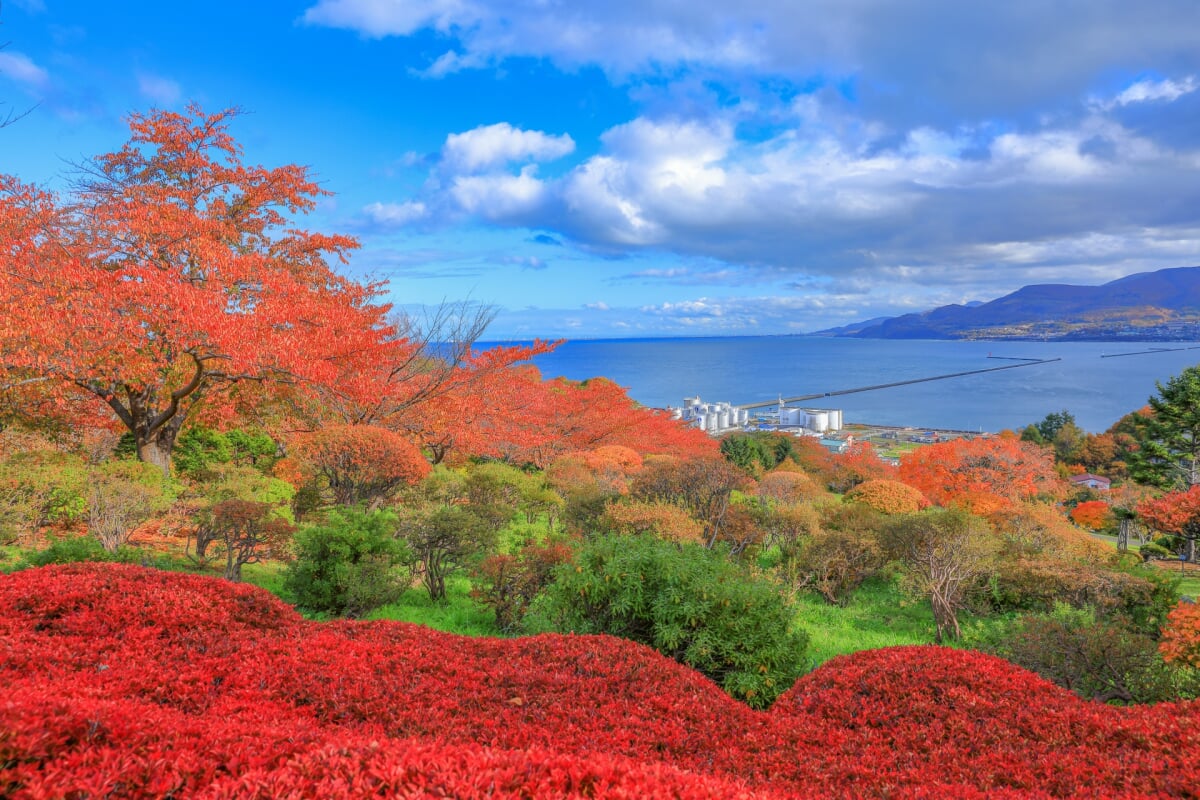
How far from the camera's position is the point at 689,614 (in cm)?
454

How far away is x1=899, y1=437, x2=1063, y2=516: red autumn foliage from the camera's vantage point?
19719 mm

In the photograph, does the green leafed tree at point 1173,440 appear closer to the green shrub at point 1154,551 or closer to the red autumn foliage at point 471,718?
the green shrub at point 1154,551

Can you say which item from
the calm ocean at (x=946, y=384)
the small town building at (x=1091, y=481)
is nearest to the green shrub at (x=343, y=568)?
the small town building at (x=1091, y=481)

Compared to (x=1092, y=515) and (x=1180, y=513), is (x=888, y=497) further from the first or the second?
(x=1092, y=515)

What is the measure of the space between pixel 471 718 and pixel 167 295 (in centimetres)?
791

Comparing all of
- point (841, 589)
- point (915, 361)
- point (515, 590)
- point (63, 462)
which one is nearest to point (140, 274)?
point (63, 462)

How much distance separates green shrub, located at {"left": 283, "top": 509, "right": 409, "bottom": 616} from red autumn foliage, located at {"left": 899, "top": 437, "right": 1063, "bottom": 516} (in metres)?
17.9

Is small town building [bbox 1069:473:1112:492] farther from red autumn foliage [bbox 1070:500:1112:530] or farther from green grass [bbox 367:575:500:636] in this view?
green grass [bbox 367:575:500:636]

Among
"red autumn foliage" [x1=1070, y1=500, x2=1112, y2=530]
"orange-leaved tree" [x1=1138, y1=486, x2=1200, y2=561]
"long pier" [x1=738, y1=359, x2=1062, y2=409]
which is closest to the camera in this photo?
"orange-leaved tree" [x1=1138, y1=486, x2=1200, y2=561]

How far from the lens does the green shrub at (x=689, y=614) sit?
4453 mm

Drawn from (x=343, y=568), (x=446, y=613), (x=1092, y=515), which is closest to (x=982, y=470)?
(x=1092, y=515)

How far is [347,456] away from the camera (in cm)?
942

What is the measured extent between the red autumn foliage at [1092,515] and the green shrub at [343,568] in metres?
25.0

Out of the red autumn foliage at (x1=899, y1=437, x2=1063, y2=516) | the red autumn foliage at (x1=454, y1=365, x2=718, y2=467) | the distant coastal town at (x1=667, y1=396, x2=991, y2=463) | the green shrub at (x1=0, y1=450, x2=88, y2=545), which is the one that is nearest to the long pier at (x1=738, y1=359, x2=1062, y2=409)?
the distant coastal town at (x1=667, y1=396, x2=991, y2=463)
